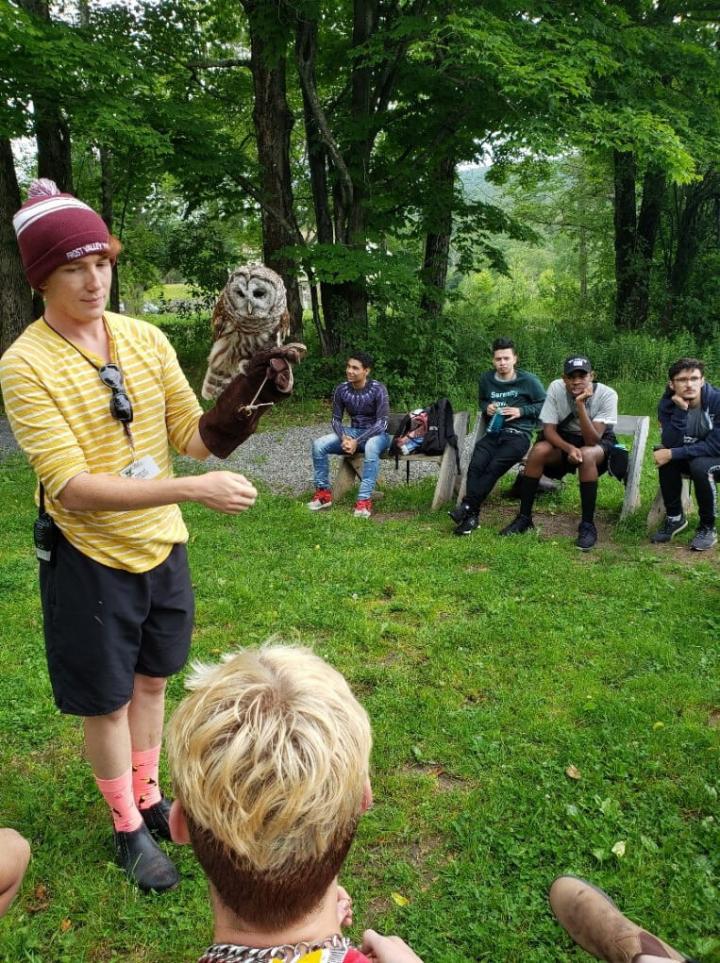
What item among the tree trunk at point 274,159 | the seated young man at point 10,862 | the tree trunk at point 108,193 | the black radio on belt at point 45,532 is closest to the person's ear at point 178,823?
the seated young man at point 10,862

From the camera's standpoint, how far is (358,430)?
6.83m

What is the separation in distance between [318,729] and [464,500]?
5.09m

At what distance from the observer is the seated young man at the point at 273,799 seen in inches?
40.9

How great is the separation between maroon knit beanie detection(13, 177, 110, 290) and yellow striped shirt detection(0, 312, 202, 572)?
0.20 metres

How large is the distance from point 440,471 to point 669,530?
2.04 meters

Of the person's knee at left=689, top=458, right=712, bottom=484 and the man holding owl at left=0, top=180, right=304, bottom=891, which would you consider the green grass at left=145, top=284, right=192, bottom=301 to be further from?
the man holding owl at left=0, top=180, right=304, bottom=891

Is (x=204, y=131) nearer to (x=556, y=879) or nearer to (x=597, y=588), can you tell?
(x=597, y=588)

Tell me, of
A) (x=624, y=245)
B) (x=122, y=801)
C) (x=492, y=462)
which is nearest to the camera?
(x=122, y=801)

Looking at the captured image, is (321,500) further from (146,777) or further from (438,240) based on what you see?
(438,240)

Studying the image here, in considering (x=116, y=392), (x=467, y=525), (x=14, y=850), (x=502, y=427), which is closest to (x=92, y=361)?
(x=116, y=392)

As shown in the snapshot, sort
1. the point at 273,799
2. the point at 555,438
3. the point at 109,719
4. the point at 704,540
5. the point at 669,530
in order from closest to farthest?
the point at 273,799
the point at 109,719
the point at 704,540
the point at 669,530
the point at 555,438

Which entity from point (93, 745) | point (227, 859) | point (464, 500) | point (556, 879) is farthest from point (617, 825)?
point (464, 500)

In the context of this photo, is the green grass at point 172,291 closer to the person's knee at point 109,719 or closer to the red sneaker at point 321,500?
the red sneaker at point 321,500

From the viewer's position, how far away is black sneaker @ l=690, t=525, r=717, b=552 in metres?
5.41
